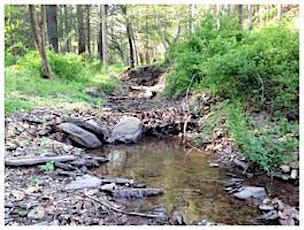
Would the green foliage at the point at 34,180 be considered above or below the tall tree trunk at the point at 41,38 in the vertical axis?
below

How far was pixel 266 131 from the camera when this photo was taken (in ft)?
14.5

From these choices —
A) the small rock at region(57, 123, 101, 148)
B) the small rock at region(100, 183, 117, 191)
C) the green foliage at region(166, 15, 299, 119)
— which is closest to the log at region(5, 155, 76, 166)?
the small rock at region(100, 183, 117, 191)

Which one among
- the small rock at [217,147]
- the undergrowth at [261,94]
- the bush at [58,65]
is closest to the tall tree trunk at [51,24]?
the bush at [58,65]

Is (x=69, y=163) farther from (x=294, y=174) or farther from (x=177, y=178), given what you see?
(x=294, y=174)

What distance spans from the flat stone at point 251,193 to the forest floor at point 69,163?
27 cm

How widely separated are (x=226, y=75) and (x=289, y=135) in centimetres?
126

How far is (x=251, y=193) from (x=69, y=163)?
5.53 ft

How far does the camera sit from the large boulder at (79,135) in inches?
191

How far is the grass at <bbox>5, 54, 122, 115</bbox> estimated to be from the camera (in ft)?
19.0

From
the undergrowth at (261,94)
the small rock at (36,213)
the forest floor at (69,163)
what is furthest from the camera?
the undergrowth at (261,94)

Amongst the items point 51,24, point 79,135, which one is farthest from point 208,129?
point 51,24

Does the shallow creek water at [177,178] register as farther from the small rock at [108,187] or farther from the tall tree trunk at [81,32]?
the tall tree trunk at [81,32]

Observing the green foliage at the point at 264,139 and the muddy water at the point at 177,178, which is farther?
the green foliage at the point at 264,139

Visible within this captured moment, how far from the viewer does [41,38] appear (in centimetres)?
769
